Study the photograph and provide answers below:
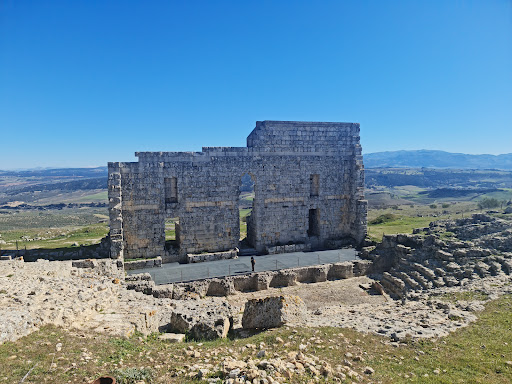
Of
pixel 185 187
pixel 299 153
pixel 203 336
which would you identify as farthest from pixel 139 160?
pixel 203 336

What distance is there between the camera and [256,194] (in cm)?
2138

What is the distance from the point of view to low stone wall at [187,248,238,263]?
19.4m

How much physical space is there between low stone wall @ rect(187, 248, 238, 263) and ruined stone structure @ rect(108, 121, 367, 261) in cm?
55

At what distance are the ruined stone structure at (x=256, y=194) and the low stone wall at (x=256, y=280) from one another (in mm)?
3332

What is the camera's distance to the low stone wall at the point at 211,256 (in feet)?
63.7

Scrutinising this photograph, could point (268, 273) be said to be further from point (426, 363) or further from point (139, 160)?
point (426, 363)

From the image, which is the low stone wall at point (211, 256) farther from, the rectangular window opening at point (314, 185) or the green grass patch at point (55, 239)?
the green grass patch at point (55, 239)

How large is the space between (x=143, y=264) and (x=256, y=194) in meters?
8.01

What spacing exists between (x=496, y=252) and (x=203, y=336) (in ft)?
49.7

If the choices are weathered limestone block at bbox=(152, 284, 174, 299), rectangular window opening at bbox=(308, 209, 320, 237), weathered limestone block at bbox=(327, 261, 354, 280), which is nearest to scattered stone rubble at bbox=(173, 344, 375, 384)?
weathered limestone block at bbox=(152, 284, 174, 299)

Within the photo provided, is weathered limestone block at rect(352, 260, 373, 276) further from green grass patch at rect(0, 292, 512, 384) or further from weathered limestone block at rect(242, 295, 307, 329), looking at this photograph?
green grass patch at rect(0, 292, 512, 384)

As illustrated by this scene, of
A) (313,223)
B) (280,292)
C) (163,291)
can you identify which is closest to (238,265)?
(280,292)

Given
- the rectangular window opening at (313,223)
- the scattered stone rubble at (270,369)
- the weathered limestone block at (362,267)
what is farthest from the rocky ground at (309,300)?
the rectangular window opening at (313,223)

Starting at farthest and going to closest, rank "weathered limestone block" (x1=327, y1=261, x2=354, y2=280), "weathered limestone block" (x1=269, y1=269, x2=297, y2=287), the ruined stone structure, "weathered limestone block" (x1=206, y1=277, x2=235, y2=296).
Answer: "weathered limestone block" (x1=327, y1=261, x2=354, y2=280) < the ruined stone structure < "weathered limestone block" (x1=269, y1=269, x2=297, y2=287) < "weathered limestone block" (x1=206, y1=277, x2=235, y2=296)
